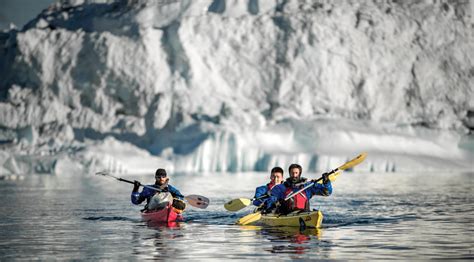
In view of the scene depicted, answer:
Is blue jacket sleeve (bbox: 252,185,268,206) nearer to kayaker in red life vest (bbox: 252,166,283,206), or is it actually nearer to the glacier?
kayaker in red life vest (bbox: 252,166,283,206)

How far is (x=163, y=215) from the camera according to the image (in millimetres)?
16672

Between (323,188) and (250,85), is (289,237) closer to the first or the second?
(323,188)

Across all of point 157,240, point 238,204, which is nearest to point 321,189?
point 238,204

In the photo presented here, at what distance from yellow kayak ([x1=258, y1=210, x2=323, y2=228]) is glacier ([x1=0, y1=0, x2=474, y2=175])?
27.4 m

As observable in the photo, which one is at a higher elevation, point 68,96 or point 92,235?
point 68,96

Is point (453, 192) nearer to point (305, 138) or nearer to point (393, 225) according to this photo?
point (393, 225)

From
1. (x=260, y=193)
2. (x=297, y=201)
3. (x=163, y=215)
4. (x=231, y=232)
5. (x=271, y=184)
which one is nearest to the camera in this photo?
(x=231, y=232)

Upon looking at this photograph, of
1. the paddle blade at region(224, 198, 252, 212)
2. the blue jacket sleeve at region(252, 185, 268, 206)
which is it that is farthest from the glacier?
the paddle blade at region(224, 198, 252, 212)

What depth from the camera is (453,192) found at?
1015 inches

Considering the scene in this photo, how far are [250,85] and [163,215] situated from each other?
31.9 metres

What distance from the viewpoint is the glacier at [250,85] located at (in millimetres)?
44750

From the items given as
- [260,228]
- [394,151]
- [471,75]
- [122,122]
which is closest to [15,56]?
[122,122]

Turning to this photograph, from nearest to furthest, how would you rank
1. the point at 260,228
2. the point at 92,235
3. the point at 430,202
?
1. the point at 92,235
2. the point at 260,228
3. the point at 430,202

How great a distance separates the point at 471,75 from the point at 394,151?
746 centimetres
